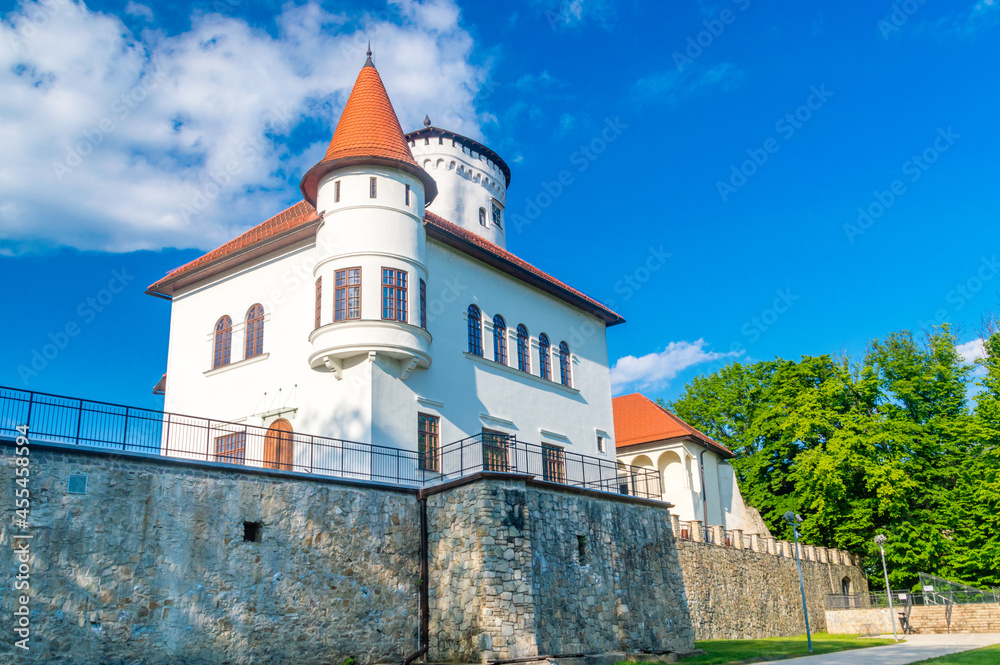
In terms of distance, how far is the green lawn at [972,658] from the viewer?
17.6 metres

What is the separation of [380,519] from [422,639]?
293 cm

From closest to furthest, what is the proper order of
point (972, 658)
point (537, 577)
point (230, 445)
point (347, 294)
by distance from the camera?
point (537, 577) < point (972, 658) < point (347, 294) < point (230, 445)

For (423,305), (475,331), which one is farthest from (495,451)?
(423,305)

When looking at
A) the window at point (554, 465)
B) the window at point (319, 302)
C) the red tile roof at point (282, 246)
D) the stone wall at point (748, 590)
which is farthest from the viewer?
the stone wall at point (748, 590)

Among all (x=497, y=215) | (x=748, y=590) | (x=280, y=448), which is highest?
(x=497, y=215)

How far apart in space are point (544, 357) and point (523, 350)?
4.14 feet

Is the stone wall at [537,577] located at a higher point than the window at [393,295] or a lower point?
lower

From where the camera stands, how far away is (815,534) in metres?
39.3

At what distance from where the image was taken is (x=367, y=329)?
21.8 m

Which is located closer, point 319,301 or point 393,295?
point 393,295

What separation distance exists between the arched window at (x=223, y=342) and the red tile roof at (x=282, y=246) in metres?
1.82

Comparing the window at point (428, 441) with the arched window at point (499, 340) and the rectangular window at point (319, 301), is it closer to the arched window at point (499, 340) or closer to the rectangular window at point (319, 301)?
the rectangular window at point (319, 301)

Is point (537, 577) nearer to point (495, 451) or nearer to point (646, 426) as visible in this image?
point (495, 451)

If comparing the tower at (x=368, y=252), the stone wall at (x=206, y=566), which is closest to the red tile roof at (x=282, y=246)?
the tower at (x=368, y=252)
